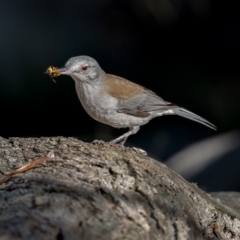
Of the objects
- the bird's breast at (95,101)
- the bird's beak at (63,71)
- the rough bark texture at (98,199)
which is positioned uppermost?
the bird's beak at (63,71)

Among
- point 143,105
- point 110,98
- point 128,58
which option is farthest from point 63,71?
point 128,58

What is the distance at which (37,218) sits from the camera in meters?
3.13

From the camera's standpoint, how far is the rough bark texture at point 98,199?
3.13 m

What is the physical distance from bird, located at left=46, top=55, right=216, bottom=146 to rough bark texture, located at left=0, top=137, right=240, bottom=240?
1361 mm

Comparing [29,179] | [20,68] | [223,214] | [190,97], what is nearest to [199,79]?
[190,97]

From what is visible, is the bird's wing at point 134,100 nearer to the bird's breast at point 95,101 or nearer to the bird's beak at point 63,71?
the bird's breast at point 95,101

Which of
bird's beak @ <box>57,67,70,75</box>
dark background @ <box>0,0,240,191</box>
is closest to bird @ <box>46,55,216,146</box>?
bird's beak @ <box>57,67,70,75</box>

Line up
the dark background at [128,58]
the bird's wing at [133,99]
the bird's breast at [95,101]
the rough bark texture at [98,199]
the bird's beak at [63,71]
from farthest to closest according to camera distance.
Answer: the dark background at [128,58]
the bird's wing at [133,99]
the bird's breast at [95,101]
the bird's beak at [63,71]
the rough bark texture at [98,199]

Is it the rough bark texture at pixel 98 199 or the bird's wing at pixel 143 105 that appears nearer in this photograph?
the rough bark texture at pixel 98 199

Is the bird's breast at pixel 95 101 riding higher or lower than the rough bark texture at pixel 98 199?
higher

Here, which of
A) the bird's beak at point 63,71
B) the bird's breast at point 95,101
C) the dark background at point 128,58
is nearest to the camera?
the bird's beak at point 63,71

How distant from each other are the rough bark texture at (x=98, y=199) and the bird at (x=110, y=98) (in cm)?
136

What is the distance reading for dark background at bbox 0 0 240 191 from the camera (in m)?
9.02

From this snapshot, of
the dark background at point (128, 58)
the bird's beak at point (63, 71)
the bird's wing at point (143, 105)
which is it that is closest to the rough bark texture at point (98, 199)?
the bird's beak at point (63, 71)
